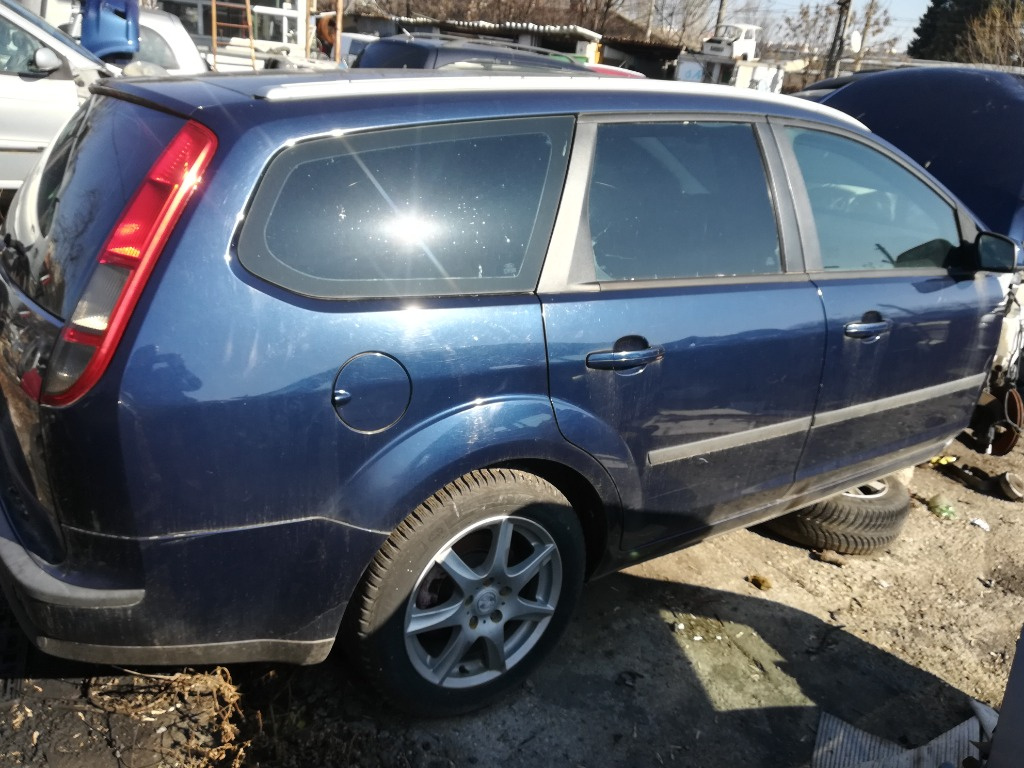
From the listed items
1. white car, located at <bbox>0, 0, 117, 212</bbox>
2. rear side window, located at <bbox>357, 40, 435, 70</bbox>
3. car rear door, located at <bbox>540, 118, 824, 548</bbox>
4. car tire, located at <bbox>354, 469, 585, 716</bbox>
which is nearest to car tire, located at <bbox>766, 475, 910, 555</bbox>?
car rear door, located at <bbox>540, 118, 824, 548</bbox>

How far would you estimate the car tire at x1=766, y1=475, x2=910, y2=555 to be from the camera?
3.72 metres

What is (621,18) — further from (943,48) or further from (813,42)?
(943,48)

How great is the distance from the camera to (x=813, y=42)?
40125 millimetres

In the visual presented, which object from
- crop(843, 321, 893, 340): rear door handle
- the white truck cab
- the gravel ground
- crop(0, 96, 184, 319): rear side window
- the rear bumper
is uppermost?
the white truck cab

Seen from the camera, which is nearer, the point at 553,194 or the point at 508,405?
the point at 508,405

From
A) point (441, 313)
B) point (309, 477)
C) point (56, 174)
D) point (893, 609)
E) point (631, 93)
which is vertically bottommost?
point (893, 609)

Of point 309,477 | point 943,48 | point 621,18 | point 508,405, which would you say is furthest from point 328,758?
point 943,48

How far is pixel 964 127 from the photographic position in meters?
5.43

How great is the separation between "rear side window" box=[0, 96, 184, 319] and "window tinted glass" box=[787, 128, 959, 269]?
7.14ft

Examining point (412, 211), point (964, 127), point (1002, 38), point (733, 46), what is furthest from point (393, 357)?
point (733, 46)

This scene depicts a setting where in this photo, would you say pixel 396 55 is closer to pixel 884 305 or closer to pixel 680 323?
pixel 884 305

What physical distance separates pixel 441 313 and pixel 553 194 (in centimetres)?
54

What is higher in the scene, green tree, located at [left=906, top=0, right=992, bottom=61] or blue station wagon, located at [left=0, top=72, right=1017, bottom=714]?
green tree, located at [left=906, top=0, right=992, bottom=61]

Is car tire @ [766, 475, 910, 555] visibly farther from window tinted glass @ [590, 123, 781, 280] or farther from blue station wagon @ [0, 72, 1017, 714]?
window tinted glass @ [590, 123, 781, 280]
